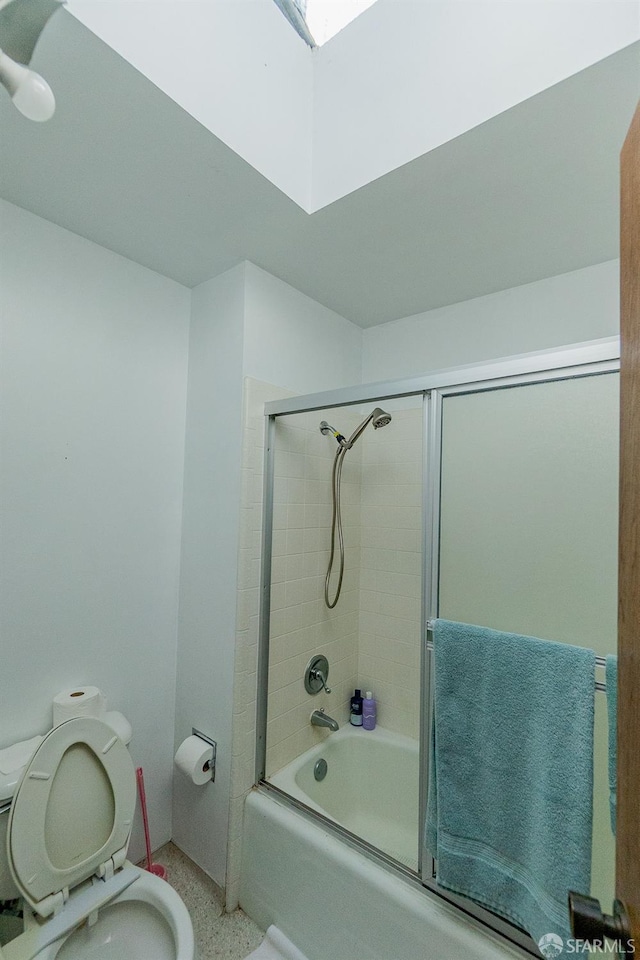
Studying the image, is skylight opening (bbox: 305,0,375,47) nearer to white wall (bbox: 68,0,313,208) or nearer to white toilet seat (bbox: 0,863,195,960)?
white wall (bbox: 68,0,313,208)

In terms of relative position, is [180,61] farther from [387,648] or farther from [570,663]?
[387,648]

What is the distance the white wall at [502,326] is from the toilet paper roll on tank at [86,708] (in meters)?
1.57

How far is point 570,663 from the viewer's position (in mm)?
912

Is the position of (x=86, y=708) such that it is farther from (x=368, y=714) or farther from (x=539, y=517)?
(x=539, y=517)

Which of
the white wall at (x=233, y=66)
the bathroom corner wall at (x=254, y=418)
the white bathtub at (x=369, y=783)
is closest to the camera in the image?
the white wall at (x=233, y=66)

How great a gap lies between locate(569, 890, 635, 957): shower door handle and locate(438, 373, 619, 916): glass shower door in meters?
0.51

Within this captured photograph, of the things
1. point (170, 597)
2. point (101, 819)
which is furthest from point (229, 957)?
point (170, 597)

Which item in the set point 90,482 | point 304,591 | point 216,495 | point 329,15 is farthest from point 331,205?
point 304,591

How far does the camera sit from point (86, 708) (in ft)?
4.50

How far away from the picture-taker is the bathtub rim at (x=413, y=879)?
3.27 feet

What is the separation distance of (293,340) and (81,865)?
1.93 m

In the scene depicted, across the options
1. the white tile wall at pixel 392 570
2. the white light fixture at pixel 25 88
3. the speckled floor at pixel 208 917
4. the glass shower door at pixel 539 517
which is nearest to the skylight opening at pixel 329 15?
the white light fixture at pixel 25 88

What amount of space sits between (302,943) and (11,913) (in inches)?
33.7

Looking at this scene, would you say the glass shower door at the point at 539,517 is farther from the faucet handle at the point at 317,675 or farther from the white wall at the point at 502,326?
the faucet handle at the point at 317,675
